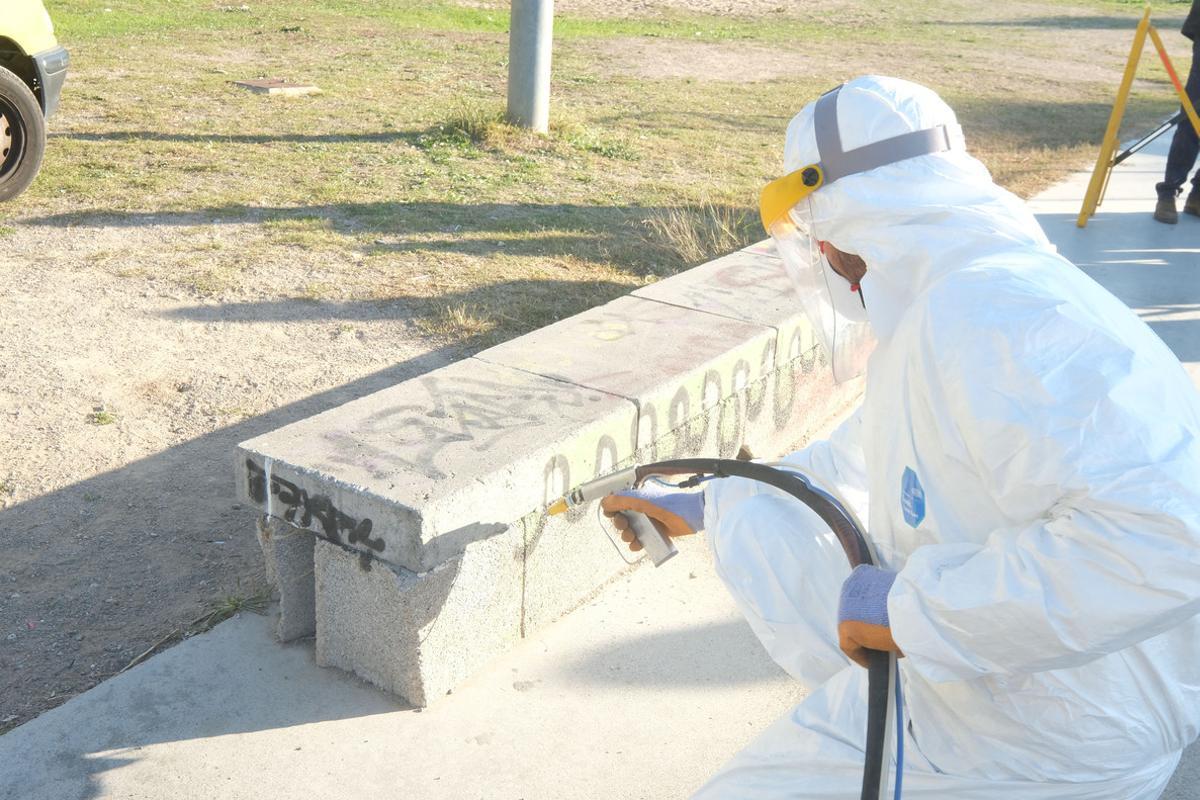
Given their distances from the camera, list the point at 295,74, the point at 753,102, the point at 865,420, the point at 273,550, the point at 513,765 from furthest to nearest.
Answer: the point at 753,102 < the point at 295,74 < the point at 273,550 < the point at 513,765 < the point at 865,420

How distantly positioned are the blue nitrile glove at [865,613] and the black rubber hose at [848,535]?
0.09 feet

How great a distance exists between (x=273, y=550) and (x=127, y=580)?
2.30 feet

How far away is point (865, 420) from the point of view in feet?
7.59

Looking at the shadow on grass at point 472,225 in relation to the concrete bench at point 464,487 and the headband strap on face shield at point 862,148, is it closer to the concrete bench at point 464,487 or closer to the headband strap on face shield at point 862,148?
the concrete bench at point 464,487

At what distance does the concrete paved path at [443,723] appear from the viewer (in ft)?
9.35

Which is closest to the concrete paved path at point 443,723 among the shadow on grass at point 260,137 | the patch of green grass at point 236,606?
the patch of green grass at point 236,606

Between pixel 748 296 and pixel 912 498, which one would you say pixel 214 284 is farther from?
pixel 912 498

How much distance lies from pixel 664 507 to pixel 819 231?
78cm

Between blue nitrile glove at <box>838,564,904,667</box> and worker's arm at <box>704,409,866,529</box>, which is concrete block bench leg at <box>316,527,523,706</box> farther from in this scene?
blue nitrile glove at <box>838,564,904,667</box>

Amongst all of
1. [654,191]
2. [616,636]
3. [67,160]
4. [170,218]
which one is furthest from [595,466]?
[67,160]

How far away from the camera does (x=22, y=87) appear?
23.1 feet

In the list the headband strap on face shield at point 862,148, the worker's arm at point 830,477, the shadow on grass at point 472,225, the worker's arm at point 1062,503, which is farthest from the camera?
the shadow on grass at point 472,225

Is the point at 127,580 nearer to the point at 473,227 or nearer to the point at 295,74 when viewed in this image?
the point at 473,227

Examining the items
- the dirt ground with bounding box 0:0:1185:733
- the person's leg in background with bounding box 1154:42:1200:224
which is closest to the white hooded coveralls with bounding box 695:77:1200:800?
the dirt ground with bounding box 0:0:1185:733
